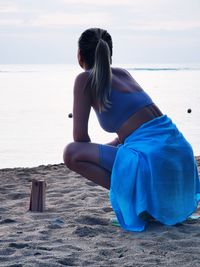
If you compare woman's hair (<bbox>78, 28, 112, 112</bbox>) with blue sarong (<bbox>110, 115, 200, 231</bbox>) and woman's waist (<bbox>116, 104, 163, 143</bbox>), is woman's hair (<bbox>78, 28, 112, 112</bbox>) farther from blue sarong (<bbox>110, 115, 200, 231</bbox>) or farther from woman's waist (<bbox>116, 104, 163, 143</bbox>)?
blue sarong (<bbox>110, 115, 200, 231</bbox>)

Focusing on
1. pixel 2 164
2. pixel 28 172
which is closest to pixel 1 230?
pixel 28 172

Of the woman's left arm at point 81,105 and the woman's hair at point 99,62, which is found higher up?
the woman's hair at point 99,62

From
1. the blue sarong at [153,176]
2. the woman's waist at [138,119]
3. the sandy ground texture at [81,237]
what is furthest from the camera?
the woman's waist at [138,119]

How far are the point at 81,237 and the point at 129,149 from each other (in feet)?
2.14

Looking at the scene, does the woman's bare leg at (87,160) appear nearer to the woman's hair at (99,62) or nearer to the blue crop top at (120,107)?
the blue crop top at (120,107)

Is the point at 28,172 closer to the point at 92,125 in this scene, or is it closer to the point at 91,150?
the point at 91,150

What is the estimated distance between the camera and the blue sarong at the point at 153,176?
13.4 ft

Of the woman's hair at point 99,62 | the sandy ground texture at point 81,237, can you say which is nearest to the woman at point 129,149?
the woman's hair at point 99,62

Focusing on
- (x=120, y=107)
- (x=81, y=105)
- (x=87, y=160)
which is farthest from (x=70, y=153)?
(x=120, y=107)

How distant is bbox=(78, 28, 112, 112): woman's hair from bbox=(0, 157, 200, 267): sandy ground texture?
834 mm

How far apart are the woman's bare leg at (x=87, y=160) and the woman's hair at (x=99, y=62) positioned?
306mm

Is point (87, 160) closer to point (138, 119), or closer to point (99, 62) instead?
point (138, 119)

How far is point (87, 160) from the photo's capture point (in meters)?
4.31

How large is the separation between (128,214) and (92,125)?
33.6 feet
